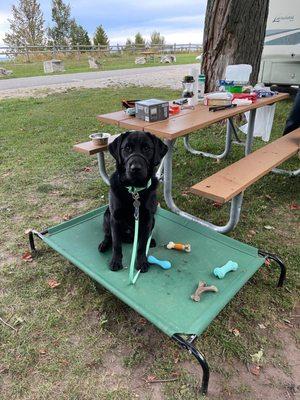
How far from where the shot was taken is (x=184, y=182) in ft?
14.0

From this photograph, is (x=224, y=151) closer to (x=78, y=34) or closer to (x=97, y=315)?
(x=97, y=315)

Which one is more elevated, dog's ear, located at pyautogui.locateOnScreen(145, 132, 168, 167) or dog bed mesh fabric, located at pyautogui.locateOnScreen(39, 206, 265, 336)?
dog's ear, located at pyautogui.locateOnScreen(145, 132, 168, 167)

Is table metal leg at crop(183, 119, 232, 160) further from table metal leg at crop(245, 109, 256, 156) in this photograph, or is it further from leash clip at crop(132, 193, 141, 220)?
leash clip at crop(132, 193, 141, 220)

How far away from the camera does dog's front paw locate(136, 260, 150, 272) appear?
2.37m

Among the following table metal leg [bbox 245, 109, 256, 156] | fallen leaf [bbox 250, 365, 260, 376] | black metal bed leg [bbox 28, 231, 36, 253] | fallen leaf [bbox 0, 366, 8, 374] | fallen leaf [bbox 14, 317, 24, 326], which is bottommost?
fallen leaf [bbox 250, 365, 260, 376]

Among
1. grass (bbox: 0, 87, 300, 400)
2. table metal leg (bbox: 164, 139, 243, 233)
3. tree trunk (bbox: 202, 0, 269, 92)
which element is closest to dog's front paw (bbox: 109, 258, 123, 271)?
grass (bbox: 0, 87, 300, 400)

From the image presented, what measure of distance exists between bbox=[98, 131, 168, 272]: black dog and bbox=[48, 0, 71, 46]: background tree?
3974cm

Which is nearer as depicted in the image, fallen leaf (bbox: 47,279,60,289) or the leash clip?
the leash clip

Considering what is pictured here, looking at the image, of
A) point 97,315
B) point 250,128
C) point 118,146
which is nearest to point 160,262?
point 97,315

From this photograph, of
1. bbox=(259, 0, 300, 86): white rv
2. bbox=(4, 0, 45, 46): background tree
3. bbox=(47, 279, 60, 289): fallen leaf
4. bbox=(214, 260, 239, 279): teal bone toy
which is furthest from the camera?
bbox=(4, 0, 45, 46): background tree

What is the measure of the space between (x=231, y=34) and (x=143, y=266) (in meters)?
4.32

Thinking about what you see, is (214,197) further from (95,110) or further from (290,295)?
(95,110)

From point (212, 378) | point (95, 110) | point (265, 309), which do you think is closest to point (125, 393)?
point (212, 378)

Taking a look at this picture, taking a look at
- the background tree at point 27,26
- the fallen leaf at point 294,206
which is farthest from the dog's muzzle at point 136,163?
the background tree at point 27,26
